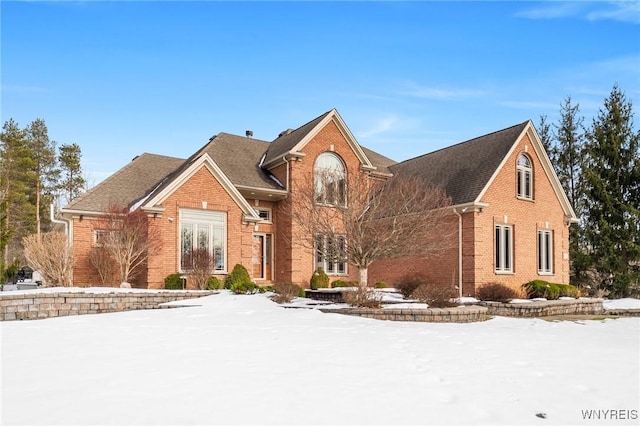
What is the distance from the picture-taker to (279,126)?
28.7m

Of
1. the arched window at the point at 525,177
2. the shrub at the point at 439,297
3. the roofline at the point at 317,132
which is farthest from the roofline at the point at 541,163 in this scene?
the shrub at the point at 439,297

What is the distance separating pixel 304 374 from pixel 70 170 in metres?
55.0

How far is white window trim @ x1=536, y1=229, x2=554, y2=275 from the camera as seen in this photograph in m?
21.9

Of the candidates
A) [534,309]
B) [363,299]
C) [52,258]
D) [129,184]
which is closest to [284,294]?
[363,299]

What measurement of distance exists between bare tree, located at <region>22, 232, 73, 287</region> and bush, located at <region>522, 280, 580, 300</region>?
17589mm

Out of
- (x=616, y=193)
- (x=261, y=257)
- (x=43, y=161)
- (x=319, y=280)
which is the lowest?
(x=319, y=280)

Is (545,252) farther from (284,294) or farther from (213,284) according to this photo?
(213,284)

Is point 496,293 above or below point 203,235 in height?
below

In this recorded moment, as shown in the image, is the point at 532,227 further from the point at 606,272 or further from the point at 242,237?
the point at 242,237

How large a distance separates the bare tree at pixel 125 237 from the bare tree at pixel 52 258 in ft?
4.50

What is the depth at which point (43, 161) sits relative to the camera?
5059 cm

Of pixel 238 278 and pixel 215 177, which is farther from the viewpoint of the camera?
pixel 215 177

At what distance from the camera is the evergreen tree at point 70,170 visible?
169 feet

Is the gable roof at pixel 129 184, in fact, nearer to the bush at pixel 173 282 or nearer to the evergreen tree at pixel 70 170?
the bush at pixel 173 282
